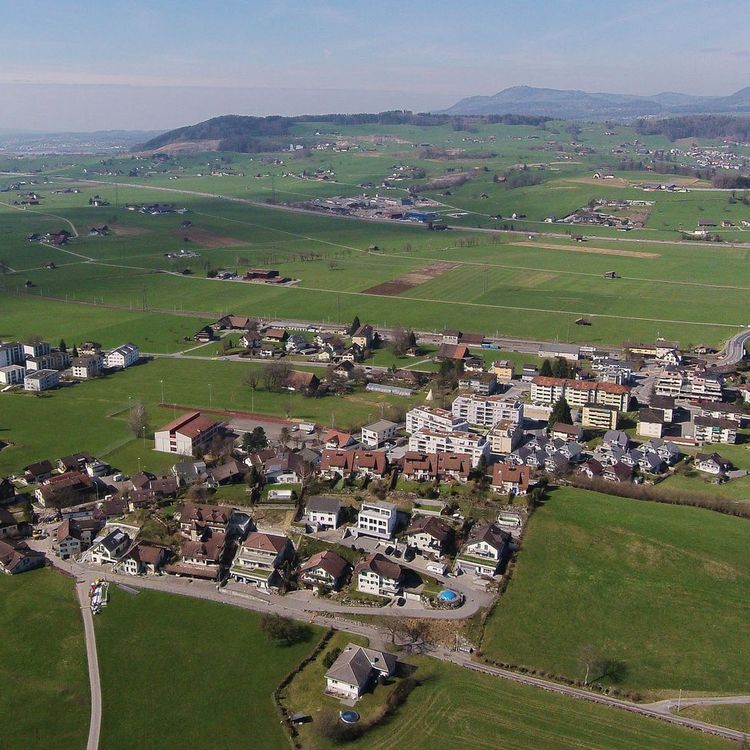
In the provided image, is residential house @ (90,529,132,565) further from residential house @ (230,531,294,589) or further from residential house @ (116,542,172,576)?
residential house @ (230,531,294,589)

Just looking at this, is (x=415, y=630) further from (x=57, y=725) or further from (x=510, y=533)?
(x=57, y=725)

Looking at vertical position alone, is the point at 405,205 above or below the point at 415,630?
above

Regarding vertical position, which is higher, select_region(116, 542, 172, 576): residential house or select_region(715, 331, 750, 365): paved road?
select_region(715, 331, 750, 365): paved road

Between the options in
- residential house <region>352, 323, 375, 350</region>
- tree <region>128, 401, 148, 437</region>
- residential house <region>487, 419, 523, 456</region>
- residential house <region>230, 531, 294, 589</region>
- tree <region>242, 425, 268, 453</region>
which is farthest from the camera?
residential house <region>352, 323, 375, 350</region>

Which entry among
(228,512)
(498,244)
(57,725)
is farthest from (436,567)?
(498,244)

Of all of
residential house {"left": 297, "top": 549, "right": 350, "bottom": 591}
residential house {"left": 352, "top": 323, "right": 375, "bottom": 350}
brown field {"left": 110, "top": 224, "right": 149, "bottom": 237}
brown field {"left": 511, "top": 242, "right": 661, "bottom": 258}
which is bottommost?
residential house {"left": 297, "top": 549, "right": 350, "bottom": 591}

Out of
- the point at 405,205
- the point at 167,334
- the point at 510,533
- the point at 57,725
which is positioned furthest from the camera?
the point at 405,205

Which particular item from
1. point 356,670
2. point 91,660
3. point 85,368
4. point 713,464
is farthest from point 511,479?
point 85,368

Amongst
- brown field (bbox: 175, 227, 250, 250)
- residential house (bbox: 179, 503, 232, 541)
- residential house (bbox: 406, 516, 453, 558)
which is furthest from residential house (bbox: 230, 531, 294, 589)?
brown field (bbox: 175, 227, 250, 250)
